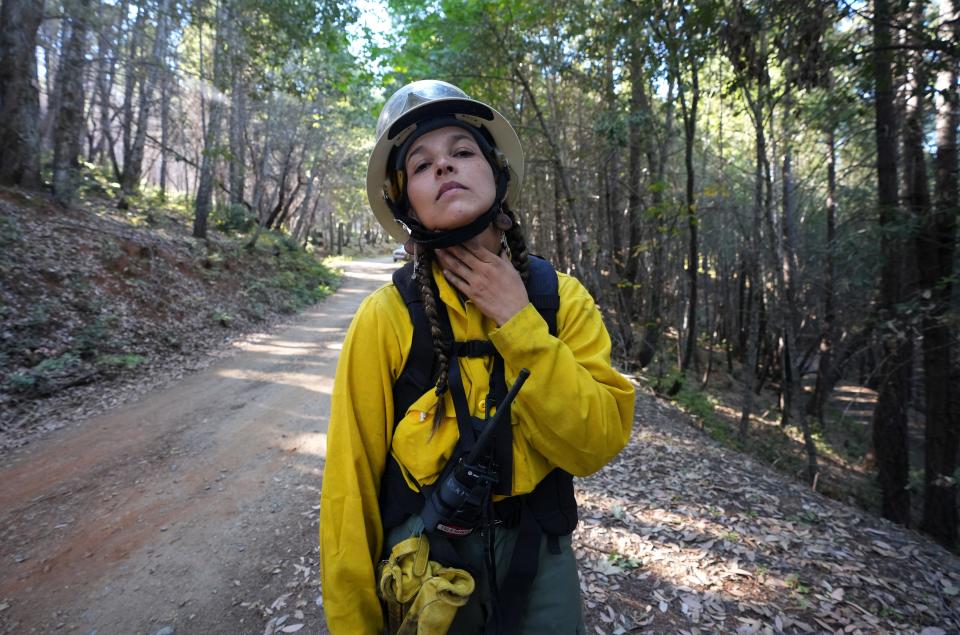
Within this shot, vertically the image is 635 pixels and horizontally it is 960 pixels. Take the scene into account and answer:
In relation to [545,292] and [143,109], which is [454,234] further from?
[143,109]

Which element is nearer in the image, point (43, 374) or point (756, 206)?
point (43, 374)

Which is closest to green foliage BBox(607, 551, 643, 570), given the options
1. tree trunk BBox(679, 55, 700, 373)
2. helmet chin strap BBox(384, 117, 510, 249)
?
helmet chin strap BBox(384, 117, 510, 249)

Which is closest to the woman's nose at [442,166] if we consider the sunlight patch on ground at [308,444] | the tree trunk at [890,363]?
the sunlight patch on ground at [308,444]

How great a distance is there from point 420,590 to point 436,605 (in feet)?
0.22

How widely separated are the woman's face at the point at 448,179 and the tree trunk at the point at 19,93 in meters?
13.3

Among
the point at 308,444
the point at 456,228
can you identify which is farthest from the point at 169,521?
the point at 456,228

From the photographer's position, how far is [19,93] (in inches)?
393

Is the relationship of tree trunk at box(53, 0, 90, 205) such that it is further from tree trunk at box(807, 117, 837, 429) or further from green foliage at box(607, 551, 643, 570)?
tree trunk at box(807, 117, 837, 429)

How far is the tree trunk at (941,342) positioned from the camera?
554 cm

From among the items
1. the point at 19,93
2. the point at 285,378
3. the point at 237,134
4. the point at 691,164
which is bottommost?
the point at 285,378

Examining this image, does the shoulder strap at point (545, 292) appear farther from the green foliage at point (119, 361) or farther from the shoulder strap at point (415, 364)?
the green foliage at point (119, 361)

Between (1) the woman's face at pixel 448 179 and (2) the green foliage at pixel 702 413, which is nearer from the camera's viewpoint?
(1) the woman's face at pixel 448 179

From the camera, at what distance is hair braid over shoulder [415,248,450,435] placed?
1.54 meters

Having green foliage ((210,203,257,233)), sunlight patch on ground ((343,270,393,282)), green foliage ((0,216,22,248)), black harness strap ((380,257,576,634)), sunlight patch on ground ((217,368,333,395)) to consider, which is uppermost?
green foliage ((210,203,257,233))
